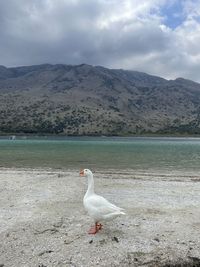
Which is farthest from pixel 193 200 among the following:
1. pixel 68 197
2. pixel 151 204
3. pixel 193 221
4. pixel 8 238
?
pixel 8 238

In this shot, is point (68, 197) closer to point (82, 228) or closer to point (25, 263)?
point (82, 228)

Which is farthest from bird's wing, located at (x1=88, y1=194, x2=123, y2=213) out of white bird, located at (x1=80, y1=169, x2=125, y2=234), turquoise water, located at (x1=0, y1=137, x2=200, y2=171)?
turquoise water, located at (x1=0, y1=137, x2=200, y2=171)

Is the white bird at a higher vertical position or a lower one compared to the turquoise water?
higher

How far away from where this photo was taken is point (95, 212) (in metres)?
12.0

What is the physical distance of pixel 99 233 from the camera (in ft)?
39.9

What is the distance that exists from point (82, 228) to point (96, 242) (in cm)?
161

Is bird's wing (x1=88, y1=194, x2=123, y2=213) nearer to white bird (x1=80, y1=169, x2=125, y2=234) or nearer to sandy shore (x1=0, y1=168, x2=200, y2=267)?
white bird (x1=80, y1=169, x2=125, y2=234)

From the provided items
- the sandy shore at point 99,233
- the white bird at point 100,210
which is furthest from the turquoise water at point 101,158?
the white bird at point 100,210

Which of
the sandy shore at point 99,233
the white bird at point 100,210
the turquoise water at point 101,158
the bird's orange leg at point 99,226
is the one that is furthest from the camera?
the turquoise water at point 101,158

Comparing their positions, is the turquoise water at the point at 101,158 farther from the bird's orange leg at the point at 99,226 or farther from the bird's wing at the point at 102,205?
the bird's wing at the point at 102,205

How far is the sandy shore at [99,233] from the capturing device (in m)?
10.2

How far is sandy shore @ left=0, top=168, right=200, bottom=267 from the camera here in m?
10.2

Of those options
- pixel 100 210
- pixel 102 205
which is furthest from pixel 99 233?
pixel 102 205

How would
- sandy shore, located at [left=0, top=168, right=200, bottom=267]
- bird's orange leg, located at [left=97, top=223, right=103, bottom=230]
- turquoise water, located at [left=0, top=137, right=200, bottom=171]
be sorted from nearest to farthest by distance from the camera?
sandy shore, located at [left=0, top=168, right=200, bottom=267]
bird's orange leg, located at [left=97, top=223, right=103, bottom=230]
turquoise water, located at [left=0, top=137, right=200, bottom=171]
